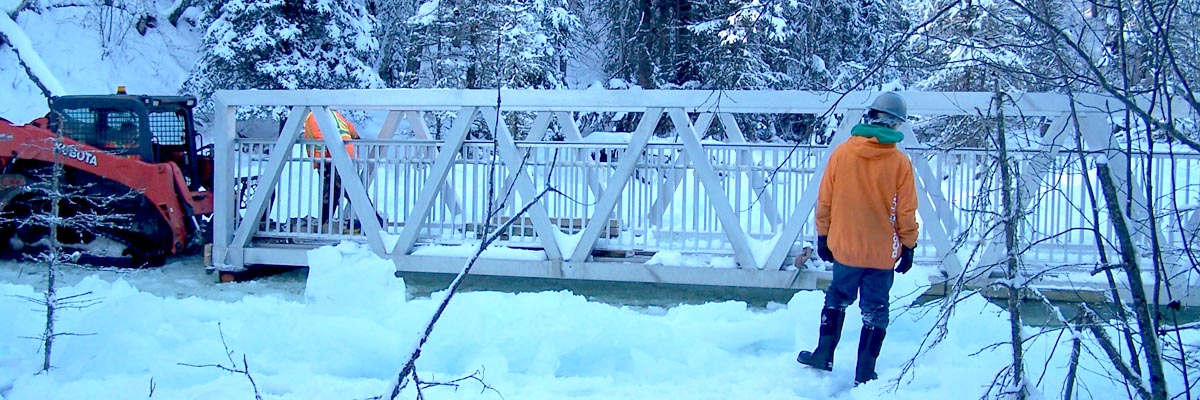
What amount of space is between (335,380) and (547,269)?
9.53 feet

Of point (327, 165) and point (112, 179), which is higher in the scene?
point (327, 165)

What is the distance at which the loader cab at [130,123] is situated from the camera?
9.84 m

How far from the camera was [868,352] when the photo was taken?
202 inches

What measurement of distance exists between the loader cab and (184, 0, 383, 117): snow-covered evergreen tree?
11.6 m

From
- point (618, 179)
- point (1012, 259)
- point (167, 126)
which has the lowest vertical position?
point (1012, 259)

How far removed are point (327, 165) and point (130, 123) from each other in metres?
2.33

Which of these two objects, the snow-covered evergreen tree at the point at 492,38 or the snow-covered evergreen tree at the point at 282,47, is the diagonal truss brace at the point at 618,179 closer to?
the snow-covered evergreen tree at the point at 282,47

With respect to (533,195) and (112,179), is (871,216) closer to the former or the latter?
(533,195)

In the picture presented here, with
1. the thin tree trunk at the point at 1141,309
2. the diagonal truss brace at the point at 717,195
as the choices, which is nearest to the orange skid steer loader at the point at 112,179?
the diagonal truss brace at the point at 717,195

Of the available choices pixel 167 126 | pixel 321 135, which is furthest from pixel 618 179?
pixel 167 126

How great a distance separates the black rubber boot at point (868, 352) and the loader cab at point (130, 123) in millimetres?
7743

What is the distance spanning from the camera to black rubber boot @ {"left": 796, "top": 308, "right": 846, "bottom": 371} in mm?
5262

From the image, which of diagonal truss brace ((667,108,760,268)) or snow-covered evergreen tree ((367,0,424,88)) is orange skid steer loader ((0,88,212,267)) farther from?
snow-covered evergreen tree ((367,0,424,88))

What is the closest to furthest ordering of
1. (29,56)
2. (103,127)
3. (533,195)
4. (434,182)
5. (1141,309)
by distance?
A: (1141,309)
(533,195)
(434,182)
(103,127)
(29,56)
